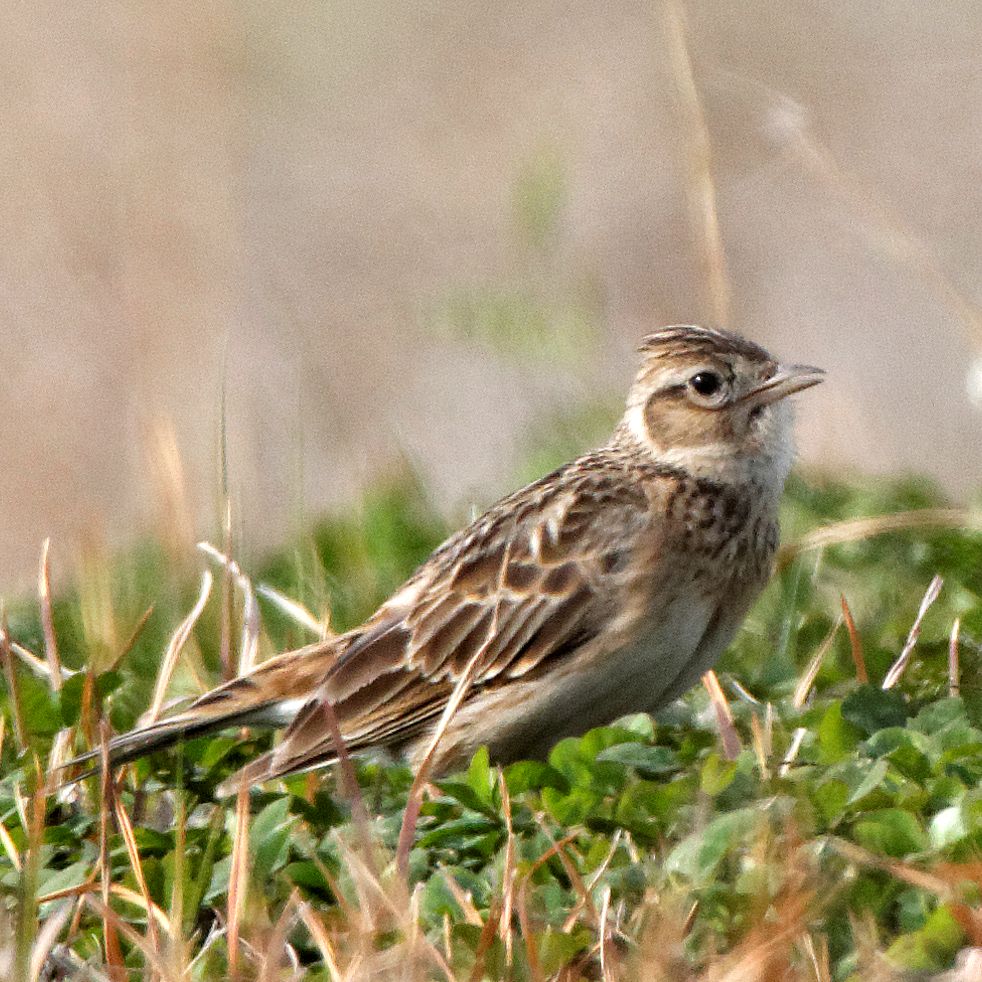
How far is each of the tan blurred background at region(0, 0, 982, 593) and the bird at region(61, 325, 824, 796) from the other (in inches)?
79.0

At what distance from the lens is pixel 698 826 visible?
457cm

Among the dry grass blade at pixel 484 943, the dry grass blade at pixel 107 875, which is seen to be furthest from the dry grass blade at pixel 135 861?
the dry grass blade at pixel 484 943

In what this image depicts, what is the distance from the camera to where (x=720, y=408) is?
7.11 m

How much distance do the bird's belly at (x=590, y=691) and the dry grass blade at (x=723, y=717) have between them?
9 cm

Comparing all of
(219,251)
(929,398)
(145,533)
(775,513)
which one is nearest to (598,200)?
(219,251)

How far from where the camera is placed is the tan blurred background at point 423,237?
1188 centimetres

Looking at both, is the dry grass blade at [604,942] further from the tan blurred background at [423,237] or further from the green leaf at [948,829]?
the tan blurred background at [423,237]

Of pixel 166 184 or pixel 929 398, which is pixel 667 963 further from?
pixel 166 184

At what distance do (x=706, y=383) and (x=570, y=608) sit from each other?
43.5 inches

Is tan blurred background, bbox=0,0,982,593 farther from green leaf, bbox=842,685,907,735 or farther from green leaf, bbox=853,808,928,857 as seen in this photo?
green leaf, bbox=853,808,928,857

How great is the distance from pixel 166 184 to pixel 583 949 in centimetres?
1342

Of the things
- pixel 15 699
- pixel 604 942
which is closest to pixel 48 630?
pixel 15 699

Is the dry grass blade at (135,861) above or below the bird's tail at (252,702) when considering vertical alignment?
above

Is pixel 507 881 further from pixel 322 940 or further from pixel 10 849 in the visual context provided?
pixel 10 849
